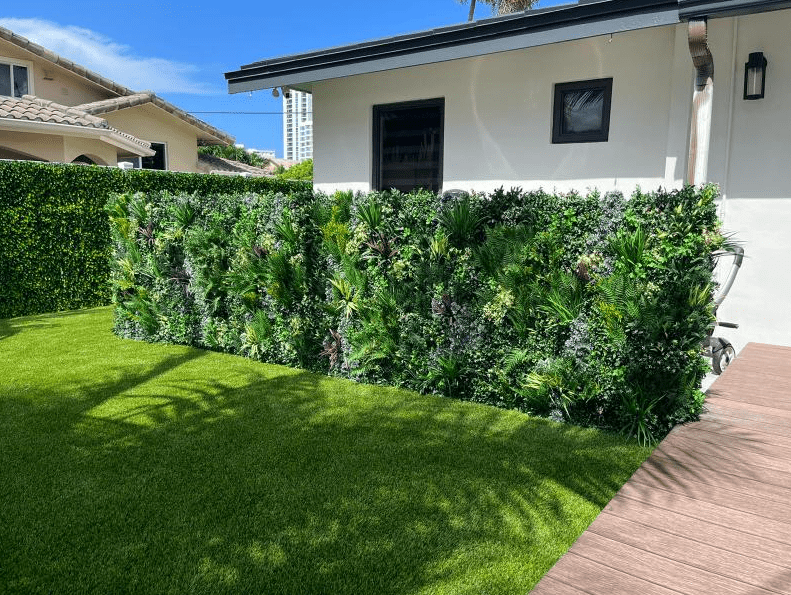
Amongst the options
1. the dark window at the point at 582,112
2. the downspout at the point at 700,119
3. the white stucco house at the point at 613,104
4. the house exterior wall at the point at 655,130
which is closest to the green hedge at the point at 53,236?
the white stucco house at the point at 613,104

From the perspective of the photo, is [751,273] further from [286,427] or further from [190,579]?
[190,579]

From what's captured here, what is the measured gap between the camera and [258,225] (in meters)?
6.81

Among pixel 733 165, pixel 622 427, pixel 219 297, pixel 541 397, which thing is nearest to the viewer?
pixel 622 427

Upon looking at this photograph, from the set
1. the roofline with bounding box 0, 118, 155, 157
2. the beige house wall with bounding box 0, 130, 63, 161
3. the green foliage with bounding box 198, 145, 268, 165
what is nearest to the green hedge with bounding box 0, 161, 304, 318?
the roofline with bounding box 0, 118, 155, 157

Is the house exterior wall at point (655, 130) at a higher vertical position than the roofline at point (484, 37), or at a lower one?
lower

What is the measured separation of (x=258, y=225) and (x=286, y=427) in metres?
2.82

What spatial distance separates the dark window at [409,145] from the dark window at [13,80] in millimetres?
16329

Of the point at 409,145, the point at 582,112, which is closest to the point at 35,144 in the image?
the point at 409,145

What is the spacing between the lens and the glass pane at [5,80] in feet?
62.3

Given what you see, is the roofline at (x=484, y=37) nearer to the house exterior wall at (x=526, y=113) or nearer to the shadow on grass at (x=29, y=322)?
the house exterior wall at (x=526, y=113)

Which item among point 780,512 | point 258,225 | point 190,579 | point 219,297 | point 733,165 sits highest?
point 733,165

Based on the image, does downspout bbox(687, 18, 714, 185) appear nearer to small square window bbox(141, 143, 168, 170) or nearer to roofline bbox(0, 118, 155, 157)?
roofline bbox(0, 118, 155, 157)

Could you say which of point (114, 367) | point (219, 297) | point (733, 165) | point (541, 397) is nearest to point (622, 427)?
point (541, 397)

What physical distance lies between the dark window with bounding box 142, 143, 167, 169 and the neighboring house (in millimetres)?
35
